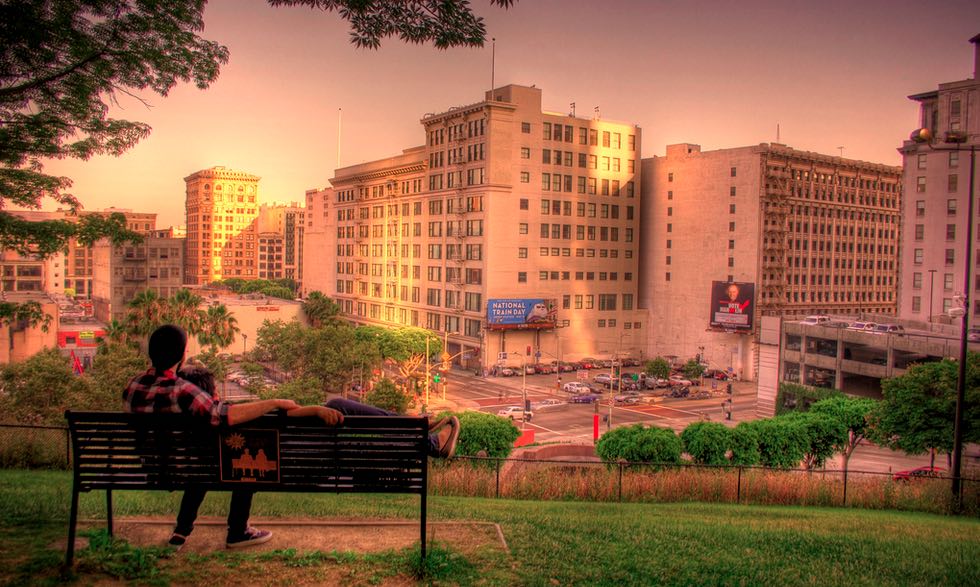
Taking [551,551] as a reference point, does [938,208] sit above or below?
above

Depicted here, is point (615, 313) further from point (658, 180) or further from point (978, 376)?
point (978, 376)

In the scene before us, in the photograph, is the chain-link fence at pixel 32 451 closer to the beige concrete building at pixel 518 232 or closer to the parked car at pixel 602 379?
the parked car at pixel 602 379

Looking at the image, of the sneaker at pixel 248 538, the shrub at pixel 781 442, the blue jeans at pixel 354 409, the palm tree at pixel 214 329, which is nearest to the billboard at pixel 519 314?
the palm tree at pixel 214 329

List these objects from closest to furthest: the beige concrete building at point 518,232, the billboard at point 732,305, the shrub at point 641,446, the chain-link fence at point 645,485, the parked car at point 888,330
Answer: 1. the chain-link fence at point 645,485
2. the shrub at point 641,446
3. the parked car at point 888,330
4. the billboard at point 732,305
5. the beige concrete building at point 518,232

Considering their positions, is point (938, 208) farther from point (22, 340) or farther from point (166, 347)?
point (22, 340)

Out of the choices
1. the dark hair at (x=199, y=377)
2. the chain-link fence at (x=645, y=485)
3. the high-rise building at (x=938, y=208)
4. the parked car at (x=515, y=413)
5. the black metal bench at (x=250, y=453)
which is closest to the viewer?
the black metal bench at (x=250, y=453)

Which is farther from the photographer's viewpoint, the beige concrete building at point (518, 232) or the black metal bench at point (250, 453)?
the beige concrete building at point (518, 232)

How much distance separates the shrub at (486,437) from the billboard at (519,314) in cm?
4627

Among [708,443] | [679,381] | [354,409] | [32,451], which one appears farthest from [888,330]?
[354,409]

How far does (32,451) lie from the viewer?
1245cm

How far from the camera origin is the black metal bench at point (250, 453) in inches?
235

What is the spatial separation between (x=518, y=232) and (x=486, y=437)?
52.8 meters

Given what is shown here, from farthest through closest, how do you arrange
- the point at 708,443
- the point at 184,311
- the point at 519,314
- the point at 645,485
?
the point at 519,314 → the point at 184,311 → the point at 708,443 → the point at 645,485

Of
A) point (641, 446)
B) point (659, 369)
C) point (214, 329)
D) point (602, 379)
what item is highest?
point (214, 329)
